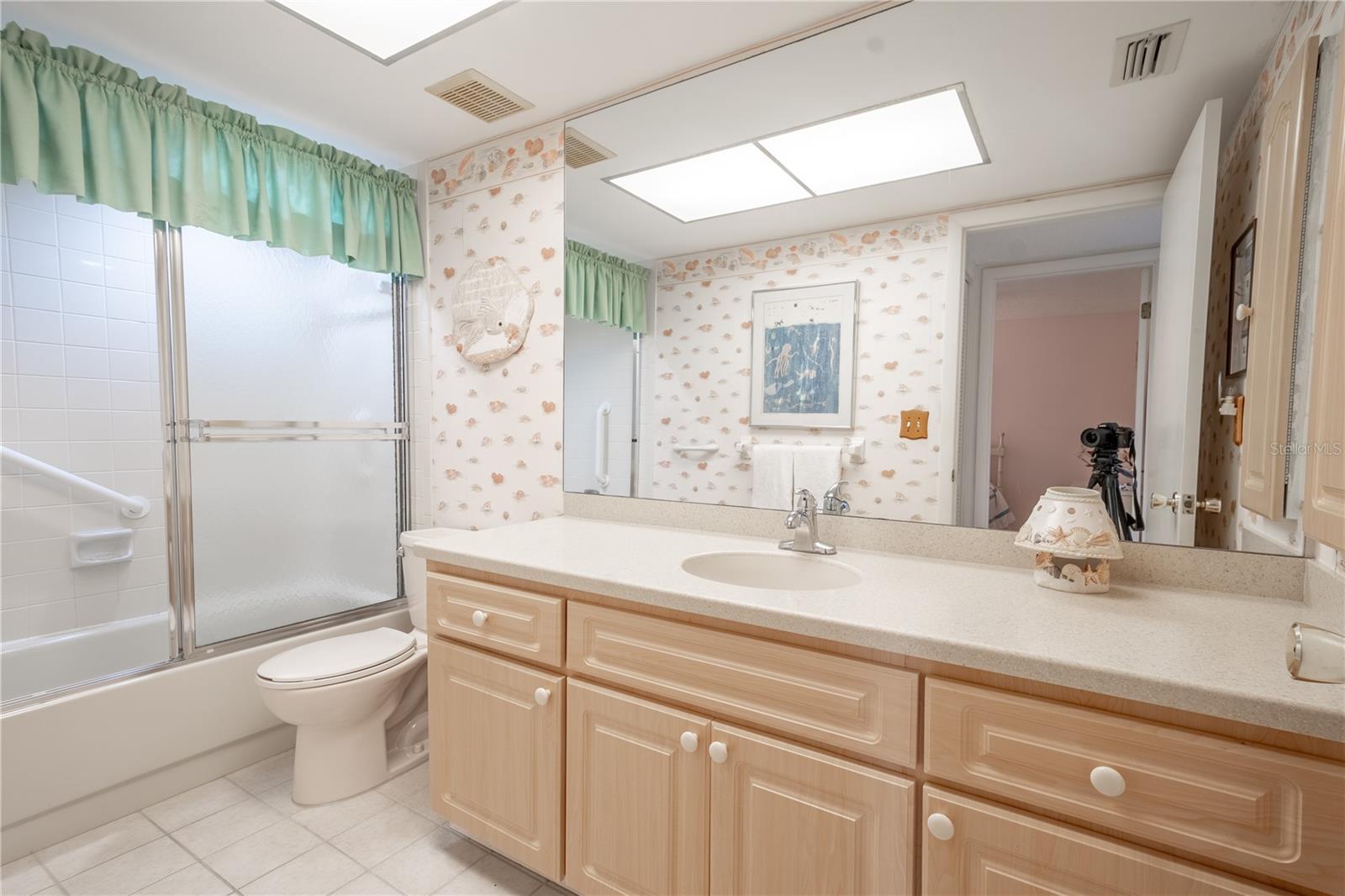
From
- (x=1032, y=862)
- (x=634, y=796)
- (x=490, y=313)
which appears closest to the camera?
(x=1032, y=862)

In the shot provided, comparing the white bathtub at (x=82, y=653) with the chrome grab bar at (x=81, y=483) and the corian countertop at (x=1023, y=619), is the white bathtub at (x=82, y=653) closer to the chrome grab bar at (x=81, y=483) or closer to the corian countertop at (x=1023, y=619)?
the chrome grab bar at (x=81, y=483)

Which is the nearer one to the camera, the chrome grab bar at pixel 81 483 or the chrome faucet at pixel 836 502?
the chrome faucet at pixel 836 502

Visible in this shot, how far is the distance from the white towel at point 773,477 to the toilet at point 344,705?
1.10m

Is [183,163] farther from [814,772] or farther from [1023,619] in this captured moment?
[1023,619]

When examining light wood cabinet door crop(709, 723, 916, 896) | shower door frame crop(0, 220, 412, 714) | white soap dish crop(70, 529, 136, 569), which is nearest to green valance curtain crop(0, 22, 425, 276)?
shower door frame crop(0, 220, 412, 714)

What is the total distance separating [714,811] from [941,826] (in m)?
0.42

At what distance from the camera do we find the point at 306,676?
1.75 m

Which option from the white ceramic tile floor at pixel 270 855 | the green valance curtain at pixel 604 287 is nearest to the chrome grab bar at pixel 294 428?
the green valance curtain at pixel 604 287

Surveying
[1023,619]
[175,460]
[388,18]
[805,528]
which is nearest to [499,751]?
[805,528]

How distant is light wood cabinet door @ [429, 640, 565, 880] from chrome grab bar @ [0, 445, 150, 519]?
1.68m

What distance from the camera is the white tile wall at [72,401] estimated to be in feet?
6.99

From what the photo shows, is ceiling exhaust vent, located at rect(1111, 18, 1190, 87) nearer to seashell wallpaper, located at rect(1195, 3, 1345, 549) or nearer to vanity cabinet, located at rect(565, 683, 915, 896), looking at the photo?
seashell wallpaper, located at rect(1195, 3, 1345, 549)

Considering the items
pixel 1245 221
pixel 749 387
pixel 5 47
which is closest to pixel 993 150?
pixel 1245 221

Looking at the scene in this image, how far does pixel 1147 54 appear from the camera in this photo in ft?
4.01
